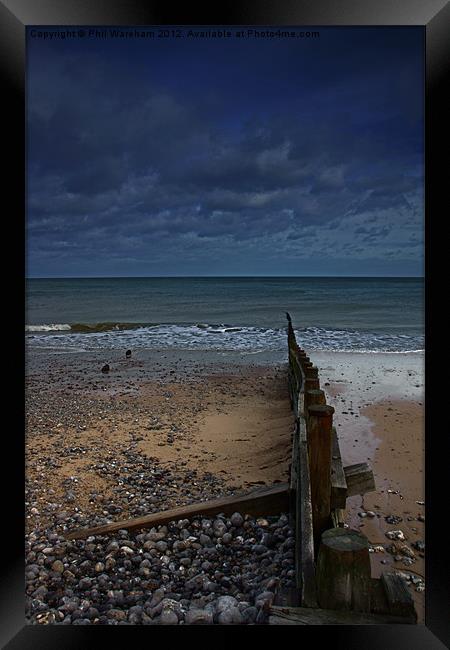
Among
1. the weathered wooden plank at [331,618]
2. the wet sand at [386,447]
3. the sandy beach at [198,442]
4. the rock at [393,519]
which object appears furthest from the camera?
the sandy beach at [198,442]

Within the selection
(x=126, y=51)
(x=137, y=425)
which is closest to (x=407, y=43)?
(x=126, y=51)

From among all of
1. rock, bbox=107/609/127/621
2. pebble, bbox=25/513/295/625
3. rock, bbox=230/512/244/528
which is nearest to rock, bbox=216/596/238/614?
pebble, bbox=25/513/295/625

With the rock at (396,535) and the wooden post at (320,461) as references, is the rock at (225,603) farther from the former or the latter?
the rock at (396,535)

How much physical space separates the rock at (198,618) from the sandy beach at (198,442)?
2.08 ft

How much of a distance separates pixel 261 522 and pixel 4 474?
82.8 inches

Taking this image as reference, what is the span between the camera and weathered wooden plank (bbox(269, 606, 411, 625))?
5.75 ft

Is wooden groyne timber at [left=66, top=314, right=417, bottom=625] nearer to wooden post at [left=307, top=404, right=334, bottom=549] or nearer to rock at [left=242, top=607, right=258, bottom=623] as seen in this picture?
wooden post at [left=307, top=404, right=334, bottom=549]

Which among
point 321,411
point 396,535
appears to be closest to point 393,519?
point 396,535

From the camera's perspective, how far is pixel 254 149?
3375 cm

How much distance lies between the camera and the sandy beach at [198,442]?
154 inches

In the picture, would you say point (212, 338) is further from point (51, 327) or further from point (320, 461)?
point (320, 461)

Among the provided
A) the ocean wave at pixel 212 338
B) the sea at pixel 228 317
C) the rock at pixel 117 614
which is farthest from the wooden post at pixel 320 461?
the ocean wave at pixel 212 338

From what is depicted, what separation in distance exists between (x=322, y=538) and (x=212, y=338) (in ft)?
52.8

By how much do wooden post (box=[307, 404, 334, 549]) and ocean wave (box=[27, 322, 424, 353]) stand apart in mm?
11675
